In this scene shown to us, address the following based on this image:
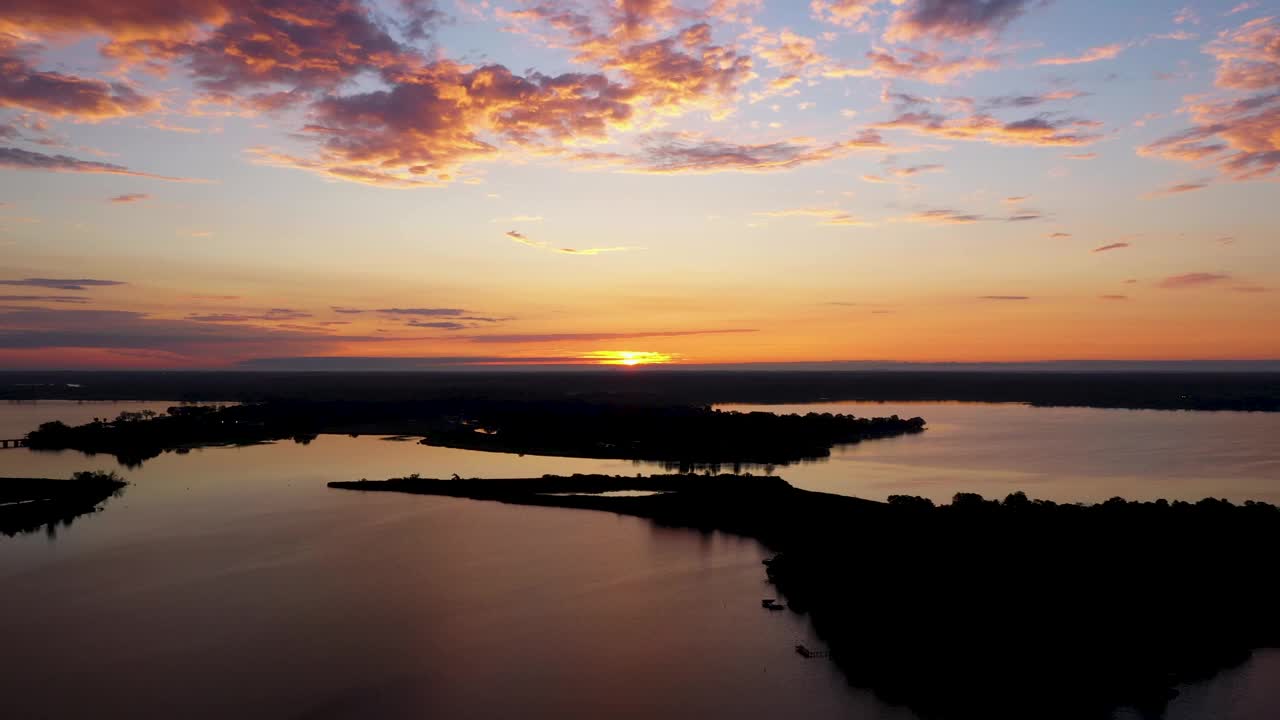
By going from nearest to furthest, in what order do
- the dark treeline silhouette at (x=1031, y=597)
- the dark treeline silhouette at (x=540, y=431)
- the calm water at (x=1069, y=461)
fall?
the dark treeline silhouette at (x=1031, y=597), the calm water at (x=1069, y=461), the dark treeline silhouette at (x=540, y=431)

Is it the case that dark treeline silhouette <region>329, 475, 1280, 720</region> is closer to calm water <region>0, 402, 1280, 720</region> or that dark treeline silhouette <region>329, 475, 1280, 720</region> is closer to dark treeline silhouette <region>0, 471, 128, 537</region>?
calm water <region>0, 402, 1280, 720</region>

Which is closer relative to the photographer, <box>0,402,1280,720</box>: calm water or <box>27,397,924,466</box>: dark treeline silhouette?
<box>0,402,1280,720</box>: calm water

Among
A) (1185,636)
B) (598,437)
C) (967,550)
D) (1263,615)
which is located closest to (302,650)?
(967,550)

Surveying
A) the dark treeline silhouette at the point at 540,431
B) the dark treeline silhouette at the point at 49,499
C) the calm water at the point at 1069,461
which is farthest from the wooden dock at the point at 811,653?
the dark treeline silhouette at the point at 540,431

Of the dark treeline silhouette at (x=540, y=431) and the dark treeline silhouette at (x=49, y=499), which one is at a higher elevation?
the dark treeline silhouette at (x=540, y=431)

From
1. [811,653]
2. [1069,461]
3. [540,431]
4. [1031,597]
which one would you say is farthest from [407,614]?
[540,431]

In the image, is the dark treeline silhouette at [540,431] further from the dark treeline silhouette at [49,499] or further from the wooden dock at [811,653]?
the wooden dock at [811,653]

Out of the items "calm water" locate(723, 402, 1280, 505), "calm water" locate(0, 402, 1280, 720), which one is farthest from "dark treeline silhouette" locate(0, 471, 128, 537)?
"calm water" locate(723, 402, 1280, 505)
